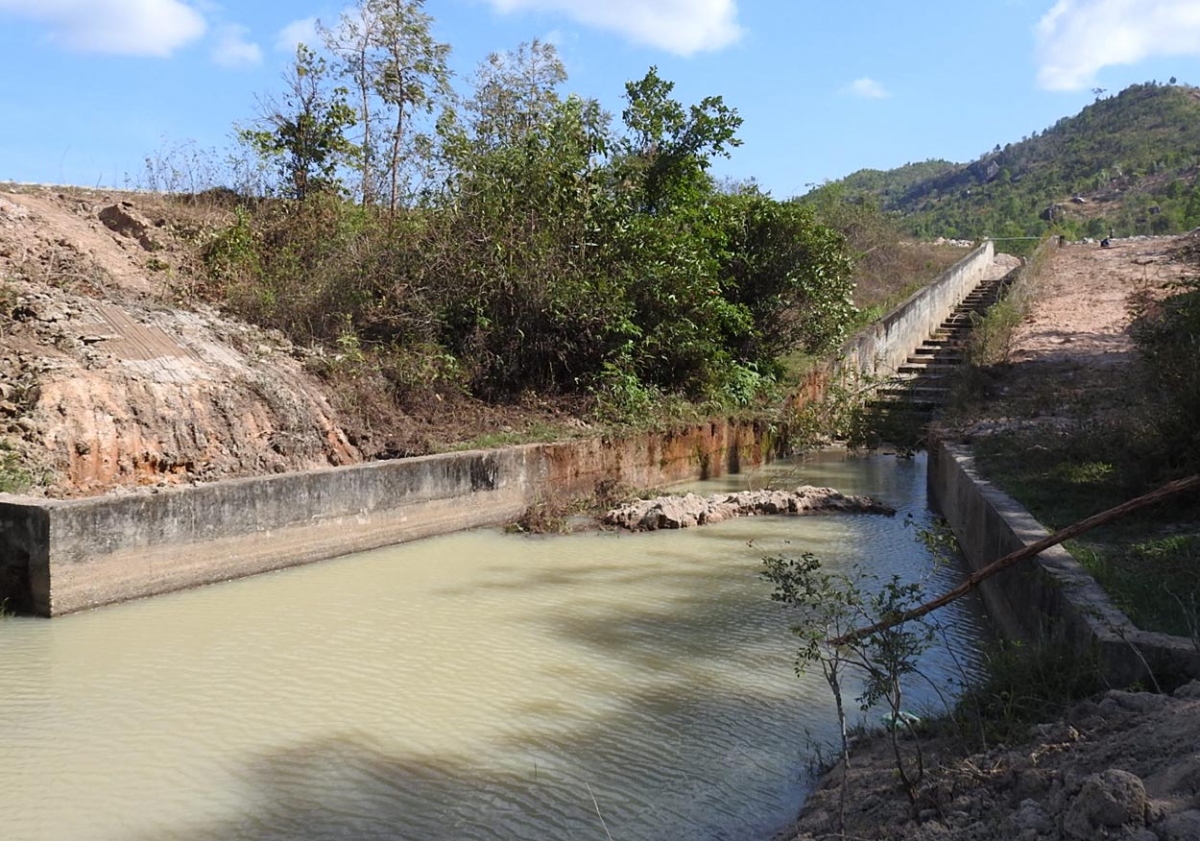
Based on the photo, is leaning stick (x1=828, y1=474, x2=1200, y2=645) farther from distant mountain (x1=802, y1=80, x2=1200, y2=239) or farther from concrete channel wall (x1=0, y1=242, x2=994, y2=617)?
distant mountain (x1=802, y1=80, x2=1200, y2=239)

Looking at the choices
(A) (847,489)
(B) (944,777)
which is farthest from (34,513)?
(A) (847,489)

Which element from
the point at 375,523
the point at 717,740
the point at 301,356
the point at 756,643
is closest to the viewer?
the point at 717,740

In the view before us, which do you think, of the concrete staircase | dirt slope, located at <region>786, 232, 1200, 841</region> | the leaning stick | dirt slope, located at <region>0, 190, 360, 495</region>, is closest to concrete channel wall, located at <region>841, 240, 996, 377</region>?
the concrete staircase

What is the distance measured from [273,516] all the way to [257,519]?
0.17 meters

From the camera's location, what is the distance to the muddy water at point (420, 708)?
15.3ft

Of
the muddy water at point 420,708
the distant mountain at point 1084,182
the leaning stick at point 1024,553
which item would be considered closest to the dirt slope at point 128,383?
the muddy water at point 420,708

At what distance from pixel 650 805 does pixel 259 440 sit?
6891mm

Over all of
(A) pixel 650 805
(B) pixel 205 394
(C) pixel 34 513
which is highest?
(B) pixel 205 394

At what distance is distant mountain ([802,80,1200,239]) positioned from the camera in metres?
58.6

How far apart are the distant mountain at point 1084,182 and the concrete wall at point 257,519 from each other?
2945cm

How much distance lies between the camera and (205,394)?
1022 centimetres

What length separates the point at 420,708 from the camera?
5965 millimetres

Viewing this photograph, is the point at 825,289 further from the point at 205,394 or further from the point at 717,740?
the point at 717,740

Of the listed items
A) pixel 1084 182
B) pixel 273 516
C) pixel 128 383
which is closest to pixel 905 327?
pixel 273 516
